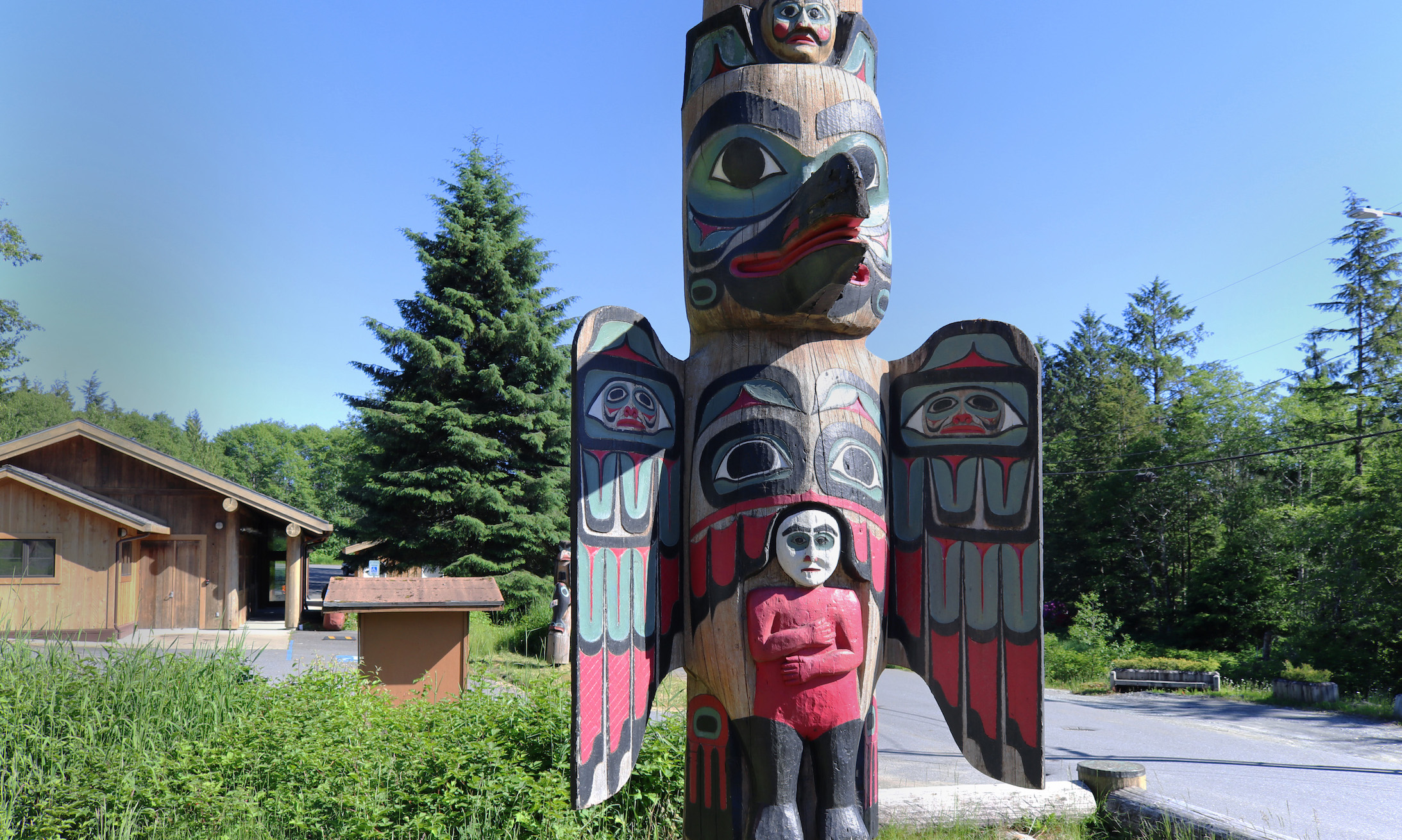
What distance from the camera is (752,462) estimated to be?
3.10 meters

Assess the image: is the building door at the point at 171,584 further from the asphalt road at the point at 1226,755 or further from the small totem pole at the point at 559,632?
the asphalt road at the point at 1226,755

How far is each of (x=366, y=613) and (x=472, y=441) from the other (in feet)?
34.9

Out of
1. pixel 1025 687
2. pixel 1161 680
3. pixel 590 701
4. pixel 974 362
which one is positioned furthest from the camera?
pixel 1161 680

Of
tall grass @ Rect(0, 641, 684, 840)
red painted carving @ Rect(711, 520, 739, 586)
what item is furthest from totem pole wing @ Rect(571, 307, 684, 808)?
tall grass @ Rect(0, 641, 684, 840)

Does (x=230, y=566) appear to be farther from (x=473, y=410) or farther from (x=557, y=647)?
(x=557, y=647)

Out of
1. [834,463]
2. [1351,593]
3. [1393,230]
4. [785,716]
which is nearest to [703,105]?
[834,463]

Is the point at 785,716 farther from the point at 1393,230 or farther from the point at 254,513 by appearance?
the point at 1393,230

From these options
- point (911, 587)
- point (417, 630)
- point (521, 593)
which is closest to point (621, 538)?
point (911, 587)

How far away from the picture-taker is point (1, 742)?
4.81 m

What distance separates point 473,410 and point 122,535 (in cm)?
673

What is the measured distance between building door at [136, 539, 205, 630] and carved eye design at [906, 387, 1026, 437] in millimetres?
17252

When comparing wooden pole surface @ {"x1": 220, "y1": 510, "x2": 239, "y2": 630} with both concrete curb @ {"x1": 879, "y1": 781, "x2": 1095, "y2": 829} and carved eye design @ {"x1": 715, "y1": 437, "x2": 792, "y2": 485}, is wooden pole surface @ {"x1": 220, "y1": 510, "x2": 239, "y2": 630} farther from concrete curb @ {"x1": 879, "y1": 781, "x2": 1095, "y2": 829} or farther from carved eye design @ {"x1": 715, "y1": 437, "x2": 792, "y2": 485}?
carved eye design @ {"x1": 715, "y1": 437, "x2": 792, "y2": 485}

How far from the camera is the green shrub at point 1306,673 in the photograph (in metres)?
14.9

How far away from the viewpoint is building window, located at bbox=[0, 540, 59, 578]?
14.8 m
